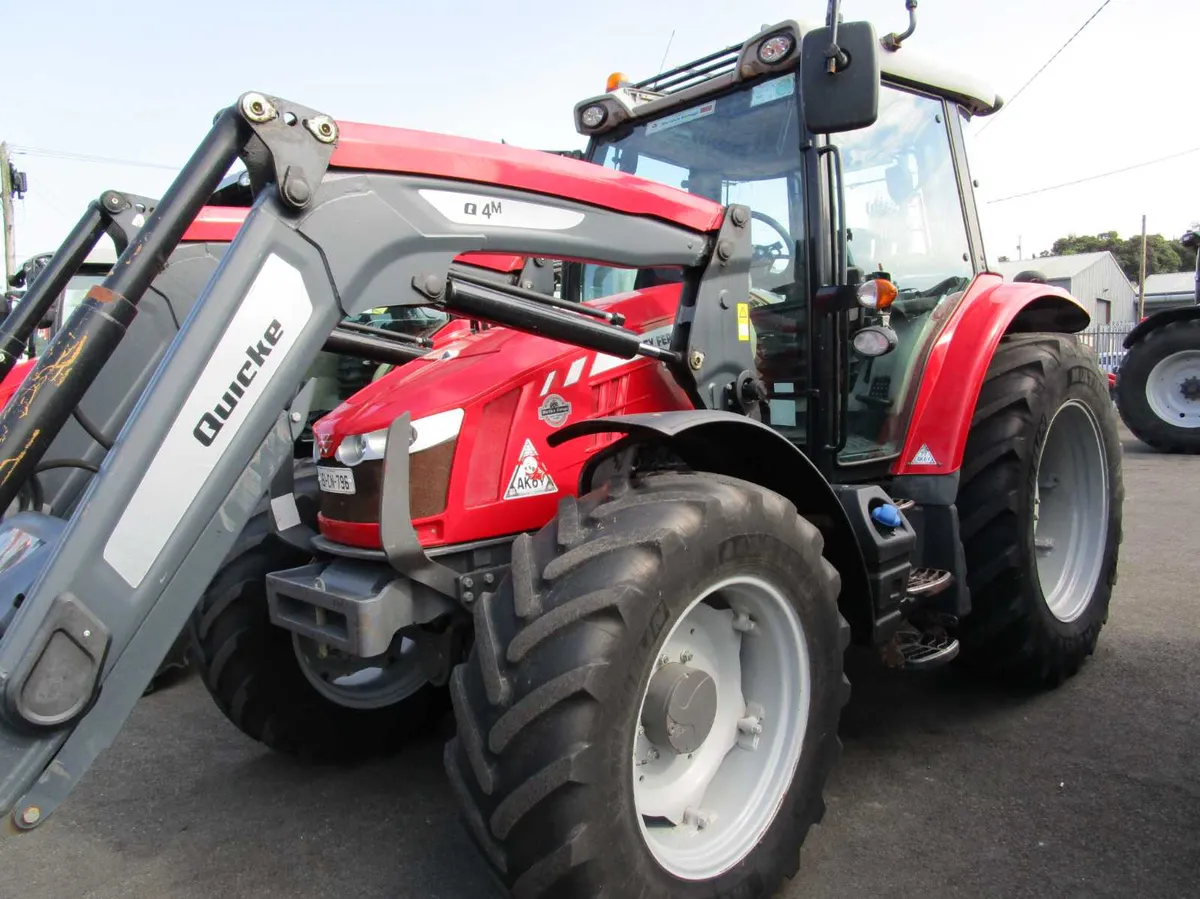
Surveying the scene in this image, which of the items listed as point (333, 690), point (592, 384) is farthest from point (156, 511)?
point (333, 690)

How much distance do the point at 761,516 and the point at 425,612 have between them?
0.87m

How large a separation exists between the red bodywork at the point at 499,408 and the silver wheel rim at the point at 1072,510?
2.08 metres

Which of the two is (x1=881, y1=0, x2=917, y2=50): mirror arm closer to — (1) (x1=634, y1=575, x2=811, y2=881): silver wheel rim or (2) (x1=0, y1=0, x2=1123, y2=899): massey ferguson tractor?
(2) (x1=0, y1=0, x2=1123, y2=899): massey ferguson tractor

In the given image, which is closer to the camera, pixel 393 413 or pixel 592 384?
pixel 393 413

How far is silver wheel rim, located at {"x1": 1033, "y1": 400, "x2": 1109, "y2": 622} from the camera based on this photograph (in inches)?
147

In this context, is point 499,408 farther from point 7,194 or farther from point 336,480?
point 7,194

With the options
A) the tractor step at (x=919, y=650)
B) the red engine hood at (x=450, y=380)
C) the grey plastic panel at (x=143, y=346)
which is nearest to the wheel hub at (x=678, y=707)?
the red engine hood at (x=450, y=380)

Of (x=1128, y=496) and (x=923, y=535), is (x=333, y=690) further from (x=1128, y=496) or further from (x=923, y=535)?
(x=1128, y=496)

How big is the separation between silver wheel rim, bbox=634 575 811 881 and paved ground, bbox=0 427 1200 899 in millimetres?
290

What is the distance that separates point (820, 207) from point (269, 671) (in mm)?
2347

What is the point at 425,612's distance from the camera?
7.30ft

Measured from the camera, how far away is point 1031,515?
3.22 m

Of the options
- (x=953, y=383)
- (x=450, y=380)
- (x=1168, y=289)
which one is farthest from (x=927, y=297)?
(x=1168, y=289)

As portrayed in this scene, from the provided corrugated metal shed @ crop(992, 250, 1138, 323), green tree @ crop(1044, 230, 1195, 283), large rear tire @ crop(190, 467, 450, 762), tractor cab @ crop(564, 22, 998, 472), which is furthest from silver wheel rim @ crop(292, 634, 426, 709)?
green tree @ crop(1044, 230, 1195, 283)
